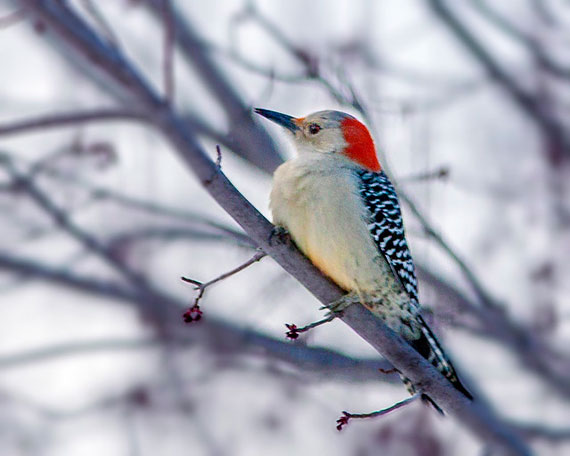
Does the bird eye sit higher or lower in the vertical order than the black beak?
lower

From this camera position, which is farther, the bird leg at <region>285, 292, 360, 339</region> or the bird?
the bird

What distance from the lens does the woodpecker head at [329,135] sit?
651 centimetres

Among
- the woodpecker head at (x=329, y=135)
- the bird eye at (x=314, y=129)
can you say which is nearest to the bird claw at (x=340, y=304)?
the woodpecker head at (x=329, y=135)

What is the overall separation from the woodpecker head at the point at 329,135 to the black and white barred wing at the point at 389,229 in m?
0.35

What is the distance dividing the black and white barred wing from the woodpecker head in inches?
13.7

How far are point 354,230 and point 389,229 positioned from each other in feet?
1.25

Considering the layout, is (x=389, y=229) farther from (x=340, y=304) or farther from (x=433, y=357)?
(x=340, y=304)

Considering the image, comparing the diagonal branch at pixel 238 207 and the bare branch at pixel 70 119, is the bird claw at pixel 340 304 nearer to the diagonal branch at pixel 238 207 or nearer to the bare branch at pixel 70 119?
the diagonal branch at pixel 238 207

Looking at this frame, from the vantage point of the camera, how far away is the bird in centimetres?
532

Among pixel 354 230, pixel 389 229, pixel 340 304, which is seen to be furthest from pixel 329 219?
pixel 340 304

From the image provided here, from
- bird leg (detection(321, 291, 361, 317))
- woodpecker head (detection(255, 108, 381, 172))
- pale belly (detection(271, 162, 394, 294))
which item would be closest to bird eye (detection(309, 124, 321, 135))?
woodpecker head (detection(255, 108, 381, 172))

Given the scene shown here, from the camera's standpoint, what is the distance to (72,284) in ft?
27.3

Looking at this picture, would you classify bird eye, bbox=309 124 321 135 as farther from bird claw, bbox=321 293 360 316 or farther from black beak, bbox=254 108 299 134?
bird claw, bbox=321 293 360 316

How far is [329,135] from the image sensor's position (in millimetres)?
6602
